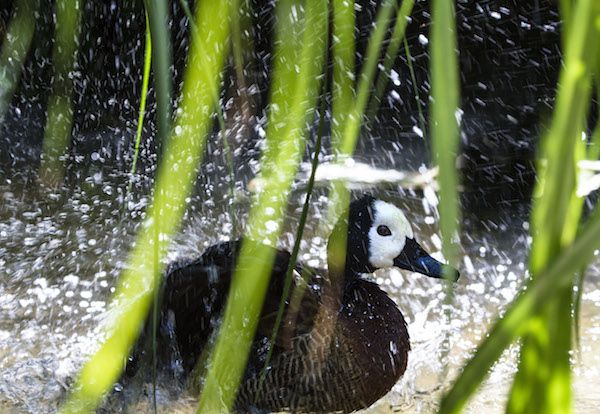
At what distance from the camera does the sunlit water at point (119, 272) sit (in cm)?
218

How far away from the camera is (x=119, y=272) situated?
9.50 feet

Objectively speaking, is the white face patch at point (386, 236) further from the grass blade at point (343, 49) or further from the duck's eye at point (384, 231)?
the grass blade at point (343, 49)

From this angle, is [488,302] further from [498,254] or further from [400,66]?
[400,66]

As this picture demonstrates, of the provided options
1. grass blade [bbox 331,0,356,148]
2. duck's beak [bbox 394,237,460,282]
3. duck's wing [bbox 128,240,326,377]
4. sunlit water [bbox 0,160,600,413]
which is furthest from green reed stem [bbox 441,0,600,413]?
duck's beak [bbox 394,237,460,282]

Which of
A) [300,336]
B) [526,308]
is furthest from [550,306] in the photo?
[300,336]

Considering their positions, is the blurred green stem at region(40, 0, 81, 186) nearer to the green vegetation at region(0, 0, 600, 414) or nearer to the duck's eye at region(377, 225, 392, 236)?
the duck's eye at region(377, 225, 392, 236)

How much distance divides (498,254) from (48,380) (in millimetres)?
1649

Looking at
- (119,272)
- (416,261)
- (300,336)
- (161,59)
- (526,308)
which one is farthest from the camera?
(119,272)

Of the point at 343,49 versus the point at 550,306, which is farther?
the point at 343,49

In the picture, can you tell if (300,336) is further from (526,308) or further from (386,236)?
(526,308)

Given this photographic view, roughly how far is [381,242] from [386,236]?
0.07ft

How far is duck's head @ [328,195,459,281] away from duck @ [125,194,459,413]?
0.05 feet

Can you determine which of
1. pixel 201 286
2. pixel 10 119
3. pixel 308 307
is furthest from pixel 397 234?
pixel 10 119

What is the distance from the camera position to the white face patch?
2.28 meters
